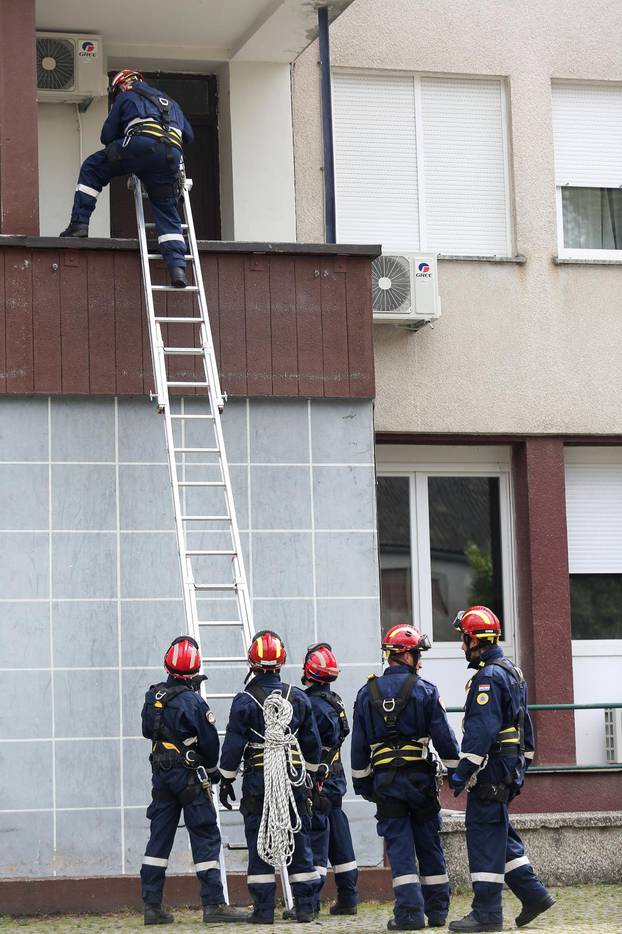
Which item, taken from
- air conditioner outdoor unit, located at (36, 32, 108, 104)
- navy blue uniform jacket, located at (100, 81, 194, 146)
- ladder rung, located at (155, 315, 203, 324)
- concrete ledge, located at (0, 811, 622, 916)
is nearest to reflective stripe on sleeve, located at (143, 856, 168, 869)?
concrete ledge, located at (0, 811, 622, 916)

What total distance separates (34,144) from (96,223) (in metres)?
2.20

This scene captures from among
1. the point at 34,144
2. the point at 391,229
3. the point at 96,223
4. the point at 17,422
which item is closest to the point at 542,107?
the point at 391,229

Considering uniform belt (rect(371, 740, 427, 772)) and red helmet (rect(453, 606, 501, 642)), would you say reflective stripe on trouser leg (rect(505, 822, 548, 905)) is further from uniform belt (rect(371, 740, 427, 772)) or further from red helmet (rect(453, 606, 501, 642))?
red helmet (rect(453, 606, 501, 642))

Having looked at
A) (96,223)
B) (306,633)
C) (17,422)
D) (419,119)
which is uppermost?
(419,119)

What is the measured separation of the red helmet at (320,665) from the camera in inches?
424

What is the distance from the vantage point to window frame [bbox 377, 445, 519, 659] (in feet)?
45.8

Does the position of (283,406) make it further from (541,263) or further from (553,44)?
(553,44)

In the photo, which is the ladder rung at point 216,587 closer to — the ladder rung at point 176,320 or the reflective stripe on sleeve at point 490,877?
the ladder rung at point 176,320

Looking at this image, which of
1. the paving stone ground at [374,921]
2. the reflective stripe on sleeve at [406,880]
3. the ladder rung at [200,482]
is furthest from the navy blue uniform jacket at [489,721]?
the ladder rung at [200,482]

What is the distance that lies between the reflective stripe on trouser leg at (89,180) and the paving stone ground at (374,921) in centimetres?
495

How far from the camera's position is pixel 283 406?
11.7 metres

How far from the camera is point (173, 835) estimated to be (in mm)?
10000

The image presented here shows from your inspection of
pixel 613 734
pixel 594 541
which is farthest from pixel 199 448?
pixel 613 734

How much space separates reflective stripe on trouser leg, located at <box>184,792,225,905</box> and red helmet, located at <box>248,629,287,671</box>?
2.88 ft
